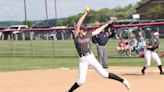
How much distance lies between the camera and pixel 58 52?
3366cm

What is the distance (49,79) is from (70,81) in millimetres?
1199

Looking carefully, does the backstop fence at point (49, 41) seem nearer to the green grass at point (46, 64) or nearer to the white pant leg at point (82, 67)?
the green grass at point (46, 64)

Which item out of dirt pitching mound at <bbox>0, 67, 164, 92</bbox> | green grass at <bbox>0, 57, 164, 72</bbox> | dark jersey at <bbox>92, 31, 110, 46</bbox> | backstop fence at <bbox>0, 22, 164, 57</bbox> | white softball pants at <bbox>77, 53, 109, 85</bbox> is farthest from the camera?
backstop fence at <bbox>0, 22, 164, 57</bbox>

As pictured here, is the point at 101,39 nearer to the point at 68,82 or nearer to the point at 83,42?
the point at 68,82

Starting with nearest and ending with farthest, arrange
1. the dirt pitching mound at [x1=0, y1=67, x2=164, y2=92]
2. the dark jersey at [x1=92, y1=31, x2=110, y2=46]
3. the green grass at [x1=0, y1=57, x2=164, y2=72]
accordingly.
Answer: the dirt pitching mound at [x1=0, y1=67, x2=164, y2=92], the dark jersey at [x1=92, y1=31, x2=110, y2=46], the green grass at [x1=0, y1=57, x2=164, y2=72]

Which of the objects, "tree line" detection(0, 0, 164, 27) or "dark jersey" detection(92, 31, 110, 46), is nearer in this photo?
"dark jersey" detection(92, 31, 110, 46)

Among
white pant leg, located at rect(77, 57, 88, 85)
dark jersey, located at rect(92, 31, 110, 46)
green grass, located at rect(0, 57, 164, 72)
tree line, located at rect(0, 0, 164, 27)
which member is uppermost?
tree line, located at rect(0, 0, 164, 27)

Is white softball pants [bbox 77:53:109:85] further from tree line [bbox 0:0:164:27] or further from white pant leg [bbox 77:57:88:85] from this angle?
tree line [bbox 0:0:164:27]

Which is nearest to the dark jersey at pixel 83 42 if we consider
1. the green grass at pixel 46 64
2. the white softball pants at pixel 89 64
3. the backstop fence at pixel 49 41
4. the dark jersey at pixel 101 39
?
the white softball pants at pixel 89 64

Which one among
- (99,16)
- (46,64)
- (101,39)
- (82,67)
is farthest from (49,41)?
→ (82,67)

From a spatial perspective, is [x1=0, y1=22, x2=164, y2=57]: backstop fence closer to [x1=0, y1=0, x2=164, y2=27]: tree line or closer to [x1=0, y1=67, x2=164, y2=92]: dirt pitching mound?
[x1=0, y1=0, x2=164, y2=27]: tree line

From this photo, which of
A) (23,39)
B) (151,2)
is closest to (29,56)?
(23,39)

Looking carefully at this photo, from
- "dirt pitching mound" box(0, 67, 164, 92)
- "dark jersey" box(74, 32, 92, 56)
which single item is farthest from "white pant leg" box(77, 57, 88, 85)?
"dirt pitching mound" box(0, 67, 164, 92)

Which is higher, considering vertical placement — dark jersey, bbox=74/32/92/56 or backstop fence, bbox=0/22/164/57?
dark jersey, bbox=74/32/92/56
